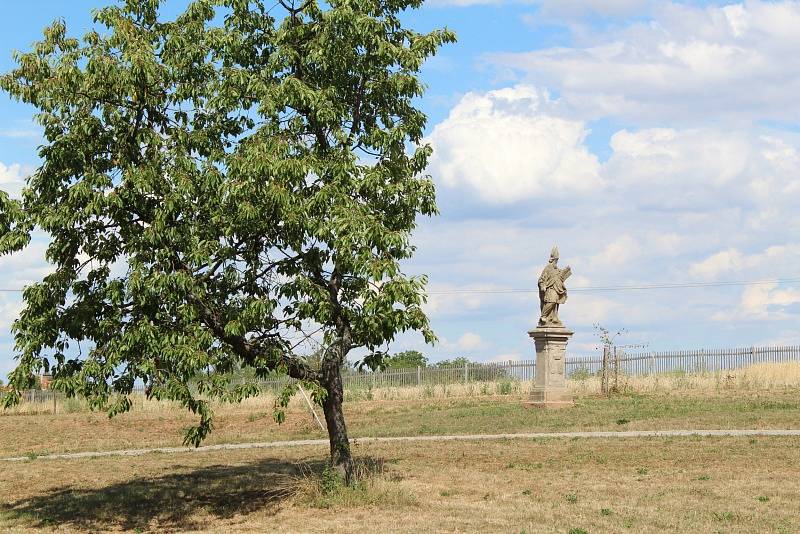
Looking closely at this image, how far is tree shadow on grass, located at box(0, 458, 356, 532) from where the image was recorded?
14.9m

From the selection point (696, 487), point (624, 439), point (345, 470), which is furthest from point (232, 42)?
point (624, 439)

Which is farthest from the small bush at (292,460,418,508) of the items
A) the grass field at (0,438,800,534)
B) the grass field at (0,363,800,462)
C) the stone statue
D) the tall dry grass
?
the tall dry grass

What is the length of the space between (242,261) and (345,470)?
12.1ft

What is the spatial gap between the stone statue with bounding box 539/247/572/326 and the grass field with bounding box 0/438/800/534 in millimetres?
8381

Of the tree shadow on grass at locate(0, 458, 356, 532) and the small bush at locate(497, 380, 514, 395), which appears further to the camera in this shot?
the small bush at locate(497, 380, 514, 395)

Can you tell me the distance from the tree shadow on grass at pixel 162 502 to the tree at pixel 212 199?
155 cm

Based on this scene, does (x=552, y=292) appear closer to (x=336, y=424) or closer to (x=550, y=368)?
(x=550, y=368)

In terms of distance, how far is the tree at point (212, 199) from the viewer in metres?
13.5

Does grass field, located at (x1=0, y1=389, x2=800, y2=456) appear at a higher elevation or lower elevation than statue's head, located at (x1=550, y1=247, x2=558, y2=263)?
lower

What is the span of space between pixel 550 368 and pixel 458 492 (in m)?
13.5

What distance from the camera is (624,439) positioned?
67.2ft

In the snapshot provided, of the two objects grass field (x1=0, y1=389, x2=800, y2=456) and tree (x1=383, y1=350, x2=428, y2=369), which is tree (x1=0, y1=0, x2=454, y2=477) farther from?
tree (x1=383, y1=350, x2=428, y2=369)

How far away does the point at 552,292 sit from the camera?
28.6 m

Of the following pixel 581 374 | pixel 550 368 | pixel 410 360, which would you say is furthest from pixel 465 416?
pixel 410 360
